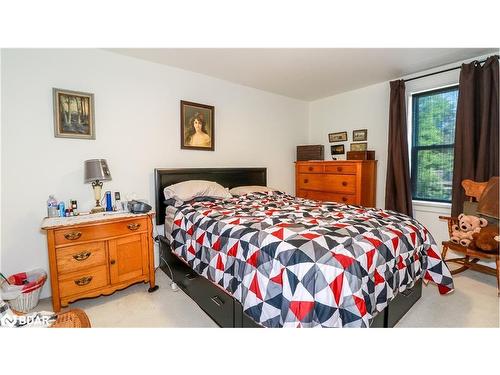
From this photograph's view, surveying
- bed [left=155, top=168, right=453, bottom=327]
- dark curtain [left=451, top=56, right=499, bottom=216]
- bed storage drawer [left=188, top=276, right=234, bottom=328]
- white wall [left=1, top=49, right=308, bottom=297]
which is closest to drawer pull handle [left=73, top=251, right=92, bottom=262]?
white wall [left=1, top=49, right=308, bottom=297]

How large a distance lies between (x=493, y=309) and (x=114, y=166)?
3.73 metres

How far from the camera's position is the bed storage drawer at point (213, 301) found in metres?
1.66

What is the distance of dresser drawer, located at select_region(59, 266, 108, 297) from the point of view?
1.91 metres

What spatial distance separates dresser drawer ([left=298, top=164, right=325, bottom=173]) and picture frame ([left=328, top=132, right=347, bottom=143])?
66cm

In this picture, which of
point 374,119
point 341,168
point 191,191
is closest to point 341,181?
point 341,168

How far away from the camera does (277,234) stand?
146cm

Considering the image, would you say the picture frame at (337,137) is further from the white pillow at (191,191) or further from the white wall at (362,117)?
the white pillow at (191,191)

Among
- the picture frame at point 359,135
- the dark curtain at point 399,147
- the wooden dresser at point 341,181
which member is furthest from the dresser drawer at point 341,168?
the picture frame at point 359,135

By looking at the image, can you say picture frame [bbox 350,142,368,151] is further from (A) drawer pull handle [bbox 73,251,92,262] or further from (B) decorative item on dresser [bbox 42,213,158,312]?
(A) drawer pull handle [bbox 73,251,92,262]

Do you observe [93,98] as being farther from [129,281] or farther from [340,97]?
[340,97]

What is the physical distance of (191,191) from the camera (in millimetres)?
2693

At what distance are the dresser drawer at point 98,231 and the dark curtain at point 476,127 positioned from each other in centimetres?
350
